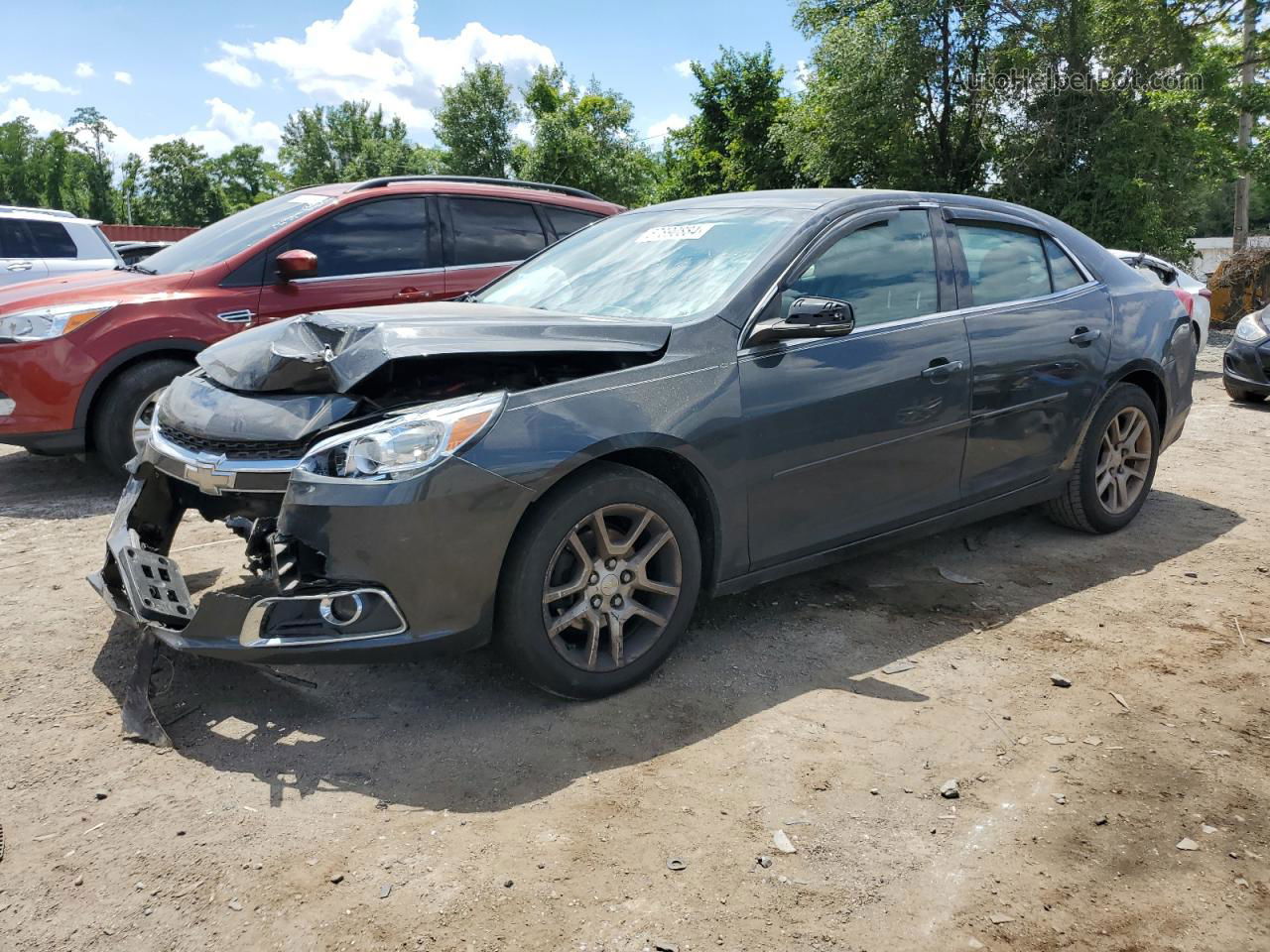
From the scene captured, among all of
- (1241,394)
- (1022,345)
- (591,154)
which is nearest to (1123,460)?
(1022,345)

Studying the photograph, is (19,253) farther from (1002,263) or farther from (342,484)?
(1002,263)

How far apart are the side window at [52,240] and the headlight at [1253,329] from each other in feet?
40.3

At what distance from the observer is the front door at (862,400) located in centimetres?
375

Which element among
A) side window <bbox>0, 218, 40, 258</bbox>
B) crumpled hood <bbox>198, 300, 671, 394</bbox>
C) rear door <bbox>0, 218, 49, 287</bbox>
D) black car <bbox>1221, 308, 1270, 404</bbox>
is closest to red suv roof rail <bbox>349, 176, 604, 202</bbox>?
crumpled hood <bbox>198, 300, 671, 394</bbox>

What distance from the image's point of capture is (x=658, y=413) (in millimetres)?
3445

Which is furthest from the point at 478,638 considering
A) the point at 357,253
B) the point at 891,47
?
the point at 891,47

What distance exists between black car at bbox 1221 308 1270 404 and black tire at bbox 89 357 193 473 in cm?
923

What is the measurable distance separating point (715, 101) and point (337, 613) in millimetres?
32452

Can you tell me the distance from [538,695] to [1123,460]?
3.50m

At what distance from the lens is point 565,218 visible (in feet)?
25.2

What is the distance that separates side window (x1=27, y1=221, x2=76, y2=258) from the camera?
1118 cm

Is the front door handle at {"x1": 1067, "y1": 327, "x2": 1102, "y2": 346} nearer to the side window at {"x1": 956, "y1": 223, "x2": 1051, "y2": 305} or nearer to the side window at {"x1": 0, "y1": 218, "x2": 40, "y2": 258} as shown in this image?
the side window at {"x1": 956, "y1": 223, "x2": 1051, "y2": 305}

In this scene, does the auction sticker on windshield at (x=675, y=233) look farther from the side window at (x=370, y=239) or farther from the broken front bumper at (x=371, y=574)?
the side window at (x=370, y=239)

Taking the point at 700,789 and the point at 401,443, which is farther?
the point at 401,443
